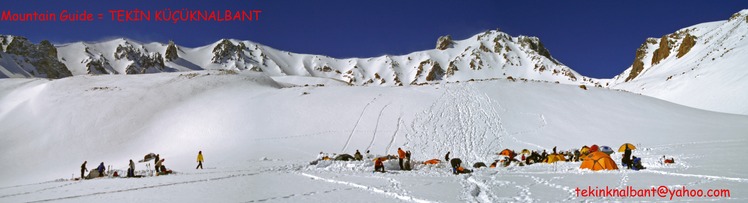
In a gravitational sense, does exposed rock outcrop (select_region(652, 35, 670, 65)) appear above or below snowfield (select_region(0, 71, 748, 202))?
above

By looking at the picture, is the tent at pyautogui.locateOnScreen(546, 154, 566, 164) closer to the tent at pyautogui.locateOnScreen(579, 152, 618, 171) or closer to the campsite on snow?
the campsite on snow

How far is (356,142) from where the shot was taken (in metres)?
35.3

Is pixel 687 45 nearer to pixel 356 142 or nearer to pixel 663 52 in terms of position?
pixel 663 52

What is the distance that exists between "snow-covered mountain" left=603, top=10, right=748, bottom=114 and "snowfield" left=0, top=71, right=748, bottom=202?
36200 millimetres

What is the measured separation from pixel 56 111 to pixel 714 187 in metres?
Result: 57.5

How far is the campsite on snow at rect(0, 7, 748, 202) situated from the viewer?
46.4 feet

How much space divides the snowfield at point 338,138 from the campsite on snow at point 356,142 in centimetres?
18

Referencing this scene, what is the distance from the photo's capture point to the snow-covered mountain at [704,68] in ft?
236

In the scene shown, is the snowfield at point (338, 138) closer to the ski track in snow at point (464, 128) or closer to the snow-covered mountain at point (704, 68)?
the ski track in snow at point (464, 128)

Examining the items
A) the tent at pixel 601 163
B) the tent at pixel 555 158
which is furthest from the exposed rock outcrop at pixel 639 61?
the tent at pixel 601 163

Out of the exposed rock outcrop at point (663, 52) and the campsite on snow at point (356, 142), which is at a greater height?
the exposed rock outcrop at point (663, 52)
